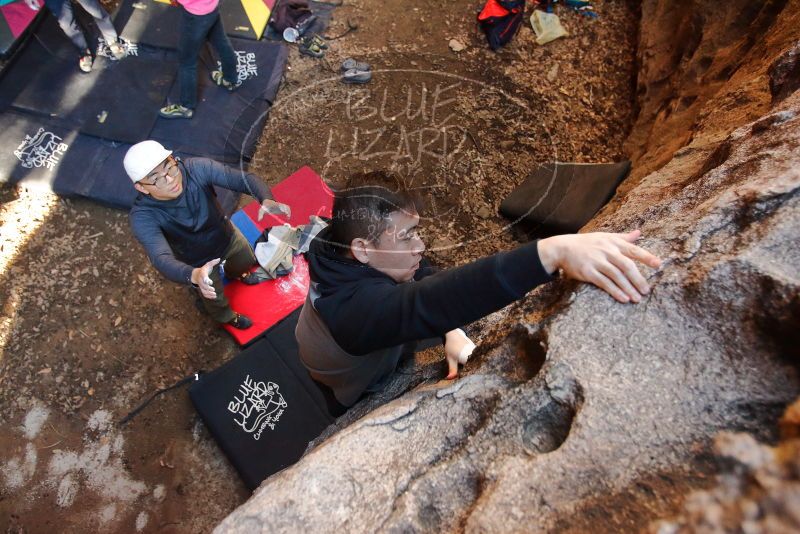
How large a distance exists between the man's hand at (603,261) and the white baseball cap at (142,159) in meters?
2.05

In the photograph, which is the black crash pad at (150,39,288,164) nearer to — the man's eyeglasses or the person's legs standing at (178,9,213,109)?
the person's legs standing at (178,9,213,109)

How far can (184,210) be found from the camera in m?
2.98

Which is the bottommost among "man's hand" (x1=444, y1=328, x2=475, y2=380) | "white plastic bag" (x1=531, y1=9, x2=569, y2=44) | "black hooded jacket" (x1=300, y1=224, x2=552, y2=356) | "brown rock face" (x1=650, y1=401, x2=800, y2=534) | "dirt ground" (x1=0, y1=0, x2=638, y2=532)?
"dirt ground" (x1=0, y1=0, x2=638, y2=532)

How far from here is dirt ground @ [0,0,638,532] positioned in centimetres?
313

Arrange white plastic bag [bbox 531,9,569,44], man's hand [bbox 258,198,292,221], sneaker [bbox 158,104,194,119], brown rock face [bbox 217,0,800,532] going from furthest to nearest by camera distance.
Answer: white plastic bag [bbox 531,9,569,44], sneaker [bbox 158,104,194,119], man's hand [bbox 258,198,292,221], brown rock face [bbox 217,0,800,532]

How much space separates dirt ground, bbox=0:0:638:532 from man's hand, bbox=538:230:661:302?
39.0 inches

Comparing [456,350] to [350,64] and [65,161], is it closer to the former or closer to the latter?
[350,64]

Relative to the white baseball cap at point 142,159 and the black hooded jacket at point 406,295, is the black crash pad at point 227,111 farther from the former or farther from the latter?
the black hooded jacket at point 406,295

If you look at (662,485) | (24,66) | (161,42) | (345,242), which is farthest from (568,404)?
(24,66)

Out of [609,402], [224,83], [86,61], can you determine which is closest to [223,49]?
[224,83]

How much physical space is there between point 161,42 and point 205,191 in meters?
2.60

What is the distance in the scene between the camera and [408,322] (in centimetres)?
162

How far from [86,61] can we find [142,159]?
114 inches

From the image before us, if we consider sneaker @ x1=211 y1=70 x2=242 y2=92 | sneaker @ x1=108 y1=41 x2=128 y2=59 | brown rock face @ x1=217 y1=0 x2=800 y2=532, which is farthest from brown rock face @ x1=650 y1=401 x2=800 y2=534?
sneaker @ x1=108 y1=41 x2=128 y2=59
